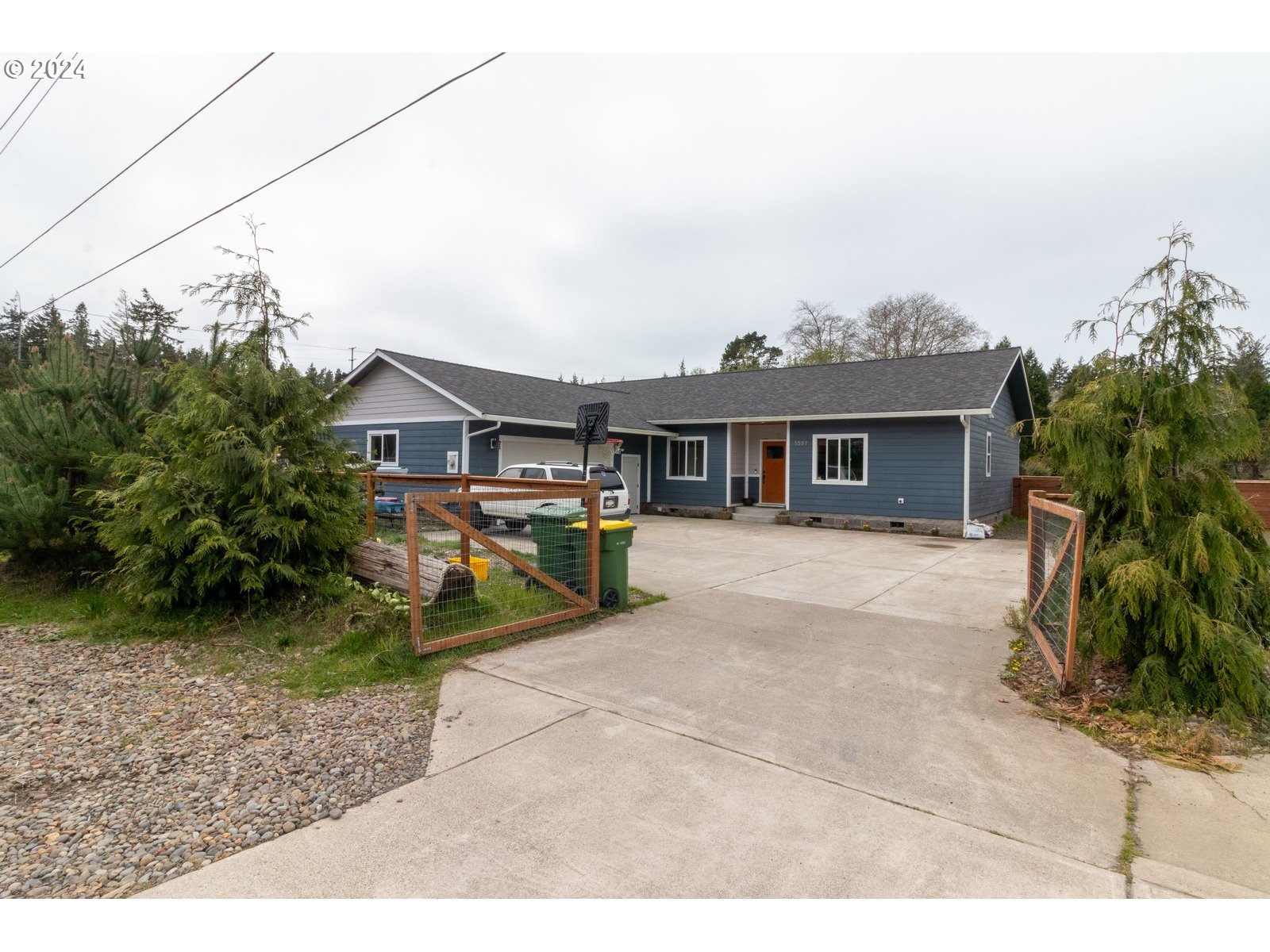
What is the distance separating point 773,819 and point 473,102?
7546 millimetres

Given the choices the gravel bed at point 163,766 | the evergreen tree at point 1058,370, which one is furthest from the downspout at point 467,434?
the evergreen tree at point 1058,370

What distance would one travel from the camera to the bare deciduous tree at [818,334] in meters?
37.3

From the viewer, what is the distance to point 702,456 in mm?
19359

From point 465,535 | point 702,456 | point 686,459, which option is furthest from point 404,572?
point 686,459

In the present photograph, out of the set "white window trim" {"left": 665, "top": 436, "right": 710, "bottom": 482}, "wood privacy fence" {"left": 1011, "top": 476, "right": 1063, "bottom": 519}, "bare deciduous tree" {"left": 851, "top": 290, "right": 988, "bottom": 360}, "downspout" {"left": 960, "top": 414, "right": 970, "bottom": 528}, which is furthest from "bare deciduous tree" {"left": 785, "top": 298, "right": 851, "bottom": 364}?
"downspout" {"left": 960, "top": 414, "right": 970, "bottom": 528}

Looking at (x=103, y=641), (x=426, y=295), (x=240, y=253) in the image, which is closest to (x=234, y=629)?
(x=103, y=641)

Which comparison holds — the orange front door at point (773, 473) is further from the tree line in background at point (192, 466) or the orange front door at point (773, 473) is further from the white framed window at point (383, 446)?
the tree line in background at point (192, 466)

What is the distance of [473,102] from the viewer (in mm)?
7023

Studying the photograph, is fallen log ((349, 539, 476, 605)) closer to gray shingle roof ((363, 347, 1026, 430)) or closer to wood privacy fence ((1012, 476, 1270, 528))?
gray shingle roof ((363, 347, 1026, 430))

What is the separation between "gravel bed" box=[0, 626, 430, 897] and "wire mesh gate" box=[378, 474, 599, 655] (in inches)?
42.8

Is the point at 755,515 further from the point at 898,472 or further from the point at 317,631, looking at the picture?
the point at 317,631

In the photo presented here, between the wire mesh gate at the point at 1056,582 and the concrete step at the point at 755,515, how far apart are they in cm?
1157

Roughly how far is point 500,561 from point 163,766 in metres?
3.17

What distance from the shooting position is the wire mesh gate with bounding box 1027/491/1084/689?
423 centimetres
